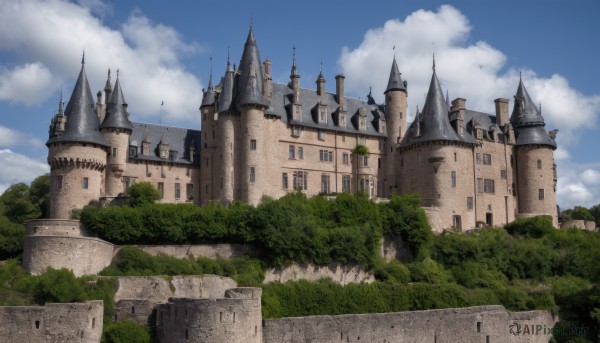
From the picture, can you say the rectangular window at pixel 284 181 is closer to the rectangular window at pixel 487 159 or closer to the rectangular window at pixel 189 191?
the rectangular window at pixel 189 191

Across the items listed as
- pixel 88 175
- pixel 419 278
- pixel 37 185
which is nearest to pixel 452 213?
pixel 419 278

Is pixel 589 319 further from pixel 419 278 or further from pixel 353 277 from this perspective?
pixel 353 277

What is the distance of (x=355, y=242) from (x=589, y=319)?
1541 cm

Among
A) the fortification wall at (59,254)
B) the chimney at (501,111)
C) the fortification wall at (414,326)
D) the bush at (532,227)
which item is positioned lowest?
the fortification wall at (414,326)

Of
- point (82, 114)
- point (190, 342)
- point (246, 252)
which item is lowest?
point (190, 342)

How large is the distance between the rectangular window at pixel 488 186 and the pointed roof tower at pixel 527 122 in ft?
17.0

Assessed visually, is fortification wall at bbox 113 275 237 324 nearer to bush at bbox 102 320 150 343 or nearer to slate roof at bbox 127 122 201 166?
bush at bbox 102 320 150 343

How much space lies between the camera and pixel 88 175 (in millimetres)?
51125

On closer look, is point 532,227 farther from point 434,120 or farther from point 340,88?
point 340,88

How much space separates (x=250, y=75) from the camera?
55.6 meters

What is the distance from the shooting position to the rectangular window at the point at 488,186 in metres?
63.1

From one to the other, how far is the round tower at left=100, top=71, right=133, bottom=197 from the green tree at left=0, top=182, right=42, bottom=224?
10.2 meters

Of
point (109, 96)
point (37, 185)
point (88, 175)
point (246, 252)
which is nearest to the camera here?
point (246, 252)

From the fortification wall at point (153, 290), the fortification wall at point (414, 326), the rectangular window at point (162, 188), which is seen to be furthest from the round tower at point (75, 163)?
the fortification wall at point (414, 326)
